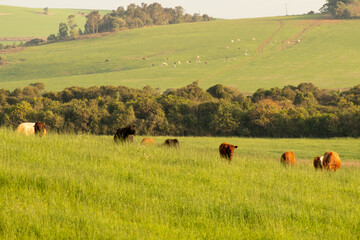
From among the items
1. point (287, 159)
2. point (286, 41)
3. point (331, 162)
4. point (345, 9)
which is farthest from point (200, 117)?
point (345, 9)

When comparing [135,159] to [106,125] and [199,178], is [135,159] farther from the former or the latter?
[106,125]

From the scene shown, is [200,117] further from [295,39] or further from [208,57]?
[295,39]

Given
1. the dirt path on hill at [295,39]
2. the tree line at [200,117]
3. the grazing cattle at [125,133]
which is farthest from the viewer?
the dirt path on hill at [295,39]

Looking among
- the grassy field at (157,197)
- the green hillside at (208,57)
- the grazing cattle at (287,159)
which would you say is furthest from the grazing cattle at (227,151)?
the green hillside at (208,57)

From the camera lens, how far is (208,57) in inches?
5600

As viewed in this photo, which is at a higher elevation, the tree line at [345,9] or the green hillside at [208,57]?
the tree line at [345,9]

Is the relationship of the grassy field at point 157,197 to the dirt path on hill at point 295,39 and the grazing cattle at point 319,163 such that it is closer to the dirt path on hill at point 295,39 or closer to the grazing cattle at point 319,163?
the grazing cattle at point 319,163

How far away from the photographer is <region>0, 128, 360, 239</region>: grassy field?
10055 mm

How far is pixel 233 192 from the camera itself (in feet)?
43.5

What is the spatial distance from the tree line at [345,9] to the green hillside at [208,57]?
20.0 ft

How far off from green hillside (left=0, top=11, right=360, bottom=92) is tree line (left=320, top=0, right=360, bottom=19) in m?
6.09

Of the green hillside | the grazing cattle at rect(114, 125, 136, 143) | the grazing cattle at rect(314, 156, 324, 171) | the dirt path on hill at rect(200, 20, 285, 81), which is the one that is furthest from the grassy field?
the dirt path on hill at rect(200, 20, 285, 81)

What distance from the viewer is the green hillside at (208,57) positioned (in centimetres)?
11250

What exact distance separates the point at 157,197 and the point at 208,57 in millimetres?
132065
